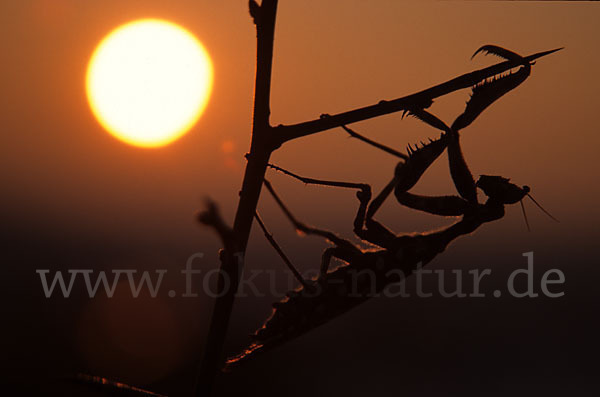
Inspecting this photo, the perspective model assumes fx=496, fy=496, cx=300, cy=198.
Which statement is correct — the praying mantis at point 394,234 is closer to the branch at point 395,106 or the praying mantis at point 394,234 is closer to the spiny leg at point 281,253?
the spiny leg at point 281,253

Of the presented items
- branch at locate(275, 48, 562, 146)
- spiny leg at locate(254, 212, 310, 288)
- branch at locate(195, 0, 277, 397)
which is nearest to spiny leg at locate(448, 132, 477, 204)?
branch at locate(275, 48, 562, 146)

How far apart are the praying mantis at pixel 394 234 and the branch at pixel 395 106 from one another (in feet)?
1.75

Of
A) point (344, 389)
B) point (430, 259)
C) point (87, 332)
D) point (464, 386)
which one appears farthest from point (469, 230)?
point (464, 386)

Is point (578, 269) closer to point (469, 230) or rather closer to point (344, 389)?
point (344, 389)

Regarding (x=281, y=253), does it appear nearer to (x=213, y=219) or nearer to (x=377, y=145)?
(x=377, y=145)

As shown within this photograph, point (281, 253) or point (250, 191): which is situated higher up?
point (281, 253)

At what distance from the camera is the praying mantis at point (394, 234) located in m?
5.20

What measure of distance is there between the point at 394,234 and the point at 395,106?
2.90 m

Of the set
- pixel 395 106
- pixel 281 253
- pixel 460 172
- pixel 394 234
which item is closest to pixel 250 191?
pixel 395 106

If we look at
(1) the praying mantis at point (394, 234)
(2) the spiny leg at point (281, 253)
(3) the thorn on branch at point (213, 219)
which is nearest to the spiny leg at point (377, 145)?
(1) the praying mantis at point (394, 234)

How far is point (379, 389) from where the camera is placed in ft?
197

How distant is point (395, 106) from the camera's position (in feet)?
12.7

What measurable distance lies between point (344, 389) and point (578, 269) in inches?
2289

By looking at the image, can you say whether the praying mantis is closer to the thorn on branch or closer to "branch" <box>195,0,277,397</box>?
"branch" <box>195,0,277,397</box>
